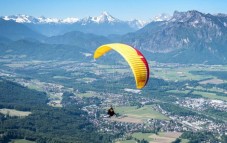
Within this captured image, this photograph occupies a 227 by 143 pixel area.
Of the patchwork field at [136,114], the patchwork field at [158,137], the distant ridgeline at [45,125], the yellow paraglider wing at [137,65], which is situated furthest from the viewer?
the patchwork field at [136,114]

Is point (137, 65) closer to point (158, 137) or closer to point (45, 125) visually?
point (158, 137)

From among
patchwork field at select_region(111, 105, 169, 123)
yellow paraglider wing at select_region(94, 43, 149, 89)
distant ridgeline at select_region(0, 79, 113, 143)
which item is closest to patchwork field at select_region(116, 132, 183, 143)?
distant ridgeline at select_region(0, 79, 113, 143)

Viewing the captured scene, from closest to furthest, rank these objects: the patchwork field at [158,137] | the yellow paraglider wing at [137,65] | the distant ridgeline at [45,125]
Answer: the yellow paraglider wing at [137,65]
the distant ridgeline at [45,125]
the patchwork field at [158,137]

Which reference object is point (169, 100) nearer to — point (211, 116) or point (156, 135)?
point (211, 116)

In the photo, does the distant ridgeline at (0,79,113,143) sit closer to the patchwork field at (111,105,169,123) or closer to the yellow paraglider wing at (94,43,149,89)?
the patchwork field at (111,105,169,123)

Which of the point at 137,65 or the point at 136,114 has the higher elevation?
the point at 137,65

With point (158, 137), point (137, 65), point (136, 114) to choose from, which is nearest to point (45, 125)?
point (158, 137)

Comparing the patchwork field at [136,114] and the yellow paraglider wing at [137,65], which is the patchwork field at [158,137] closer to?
the patchwork field at [136,114]

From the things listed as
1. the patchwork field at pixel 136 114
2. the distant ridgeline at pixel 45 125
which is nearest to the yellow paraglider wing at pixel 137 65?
the distant ridgeline at pixel 45 125

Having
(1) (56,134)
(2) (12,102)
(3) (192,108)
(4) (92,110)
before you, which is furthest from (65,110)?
(3) (192,108)
